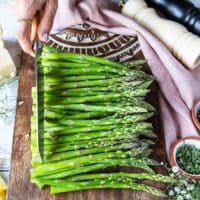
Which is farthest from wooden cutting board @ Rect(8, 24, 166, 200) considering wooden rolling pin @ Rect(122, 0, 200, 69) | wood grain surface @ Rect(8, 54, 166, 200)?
wooden rolling pin @ Rect(122, 0, 200, 69)

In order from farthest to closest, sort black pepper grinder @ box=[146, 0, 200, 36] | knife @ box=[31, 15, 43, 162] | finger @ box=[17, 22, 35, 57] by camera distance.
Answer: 1. black pepper grinder @ box=[146, 0, 200, 36]
2. finger @ box=[17, 22, 35, 57]
3. knife @ box=[31, 15, 43, 162]

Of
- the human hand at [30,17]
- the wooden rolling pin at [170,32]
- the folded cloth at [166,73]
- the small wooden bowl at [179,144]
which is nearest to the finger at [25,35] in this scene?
the human hand at [30,17]

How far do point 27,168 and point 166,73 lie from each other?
0.41 metres

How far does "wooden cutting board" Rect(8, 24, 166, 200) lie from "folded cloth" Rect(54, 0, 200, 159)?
36 mm

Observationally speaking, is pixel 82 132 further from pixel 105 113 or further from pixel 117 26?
pixel 117 26

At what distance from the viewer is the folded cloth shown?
1.02 metres

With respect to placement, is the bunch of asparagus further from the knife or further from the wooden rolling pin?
the wooden rolling pin

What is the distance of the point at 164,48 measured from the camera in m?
1.03

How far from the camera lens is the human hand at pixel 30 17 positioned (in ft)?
3.27

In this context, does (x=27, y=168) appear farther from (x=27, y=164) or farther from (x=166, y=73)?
(x=166, y=73)

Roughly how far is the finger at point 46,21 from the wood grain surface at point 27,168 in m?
0.10

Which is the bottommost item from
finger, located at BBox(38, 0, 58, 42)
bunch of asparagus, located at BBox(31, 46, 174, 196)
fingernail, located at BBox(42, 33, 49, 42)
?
bunch of asparagus, located at BBox(31, 46, 174, 196)

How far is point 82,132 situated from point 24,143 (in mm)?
140

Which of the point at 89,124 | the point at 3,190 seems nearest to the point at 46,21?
the point at 89,124
